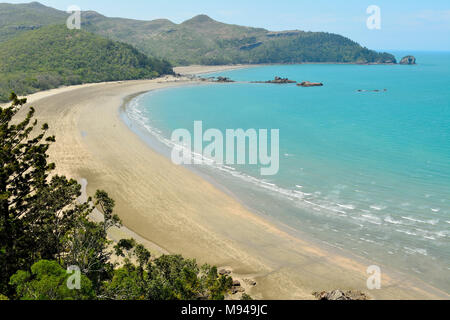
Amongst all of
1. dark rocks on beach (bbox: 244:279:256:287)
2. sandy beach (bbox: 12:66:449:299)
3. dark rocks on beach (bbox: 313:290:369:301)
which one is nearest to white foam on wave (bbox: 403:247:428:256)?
sandy beach (bbox: 12:66:449:299)

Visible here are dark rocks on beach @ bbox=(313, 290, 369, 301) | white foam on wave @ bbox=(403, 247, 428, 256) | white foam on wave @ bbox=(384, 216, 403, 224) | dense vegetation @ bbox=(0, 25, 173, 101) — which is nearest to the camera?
dark rocks on beach @ bbox=(313, 290, 369, 301)

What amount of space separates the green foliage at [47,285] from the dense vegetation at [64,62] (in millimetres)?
78220

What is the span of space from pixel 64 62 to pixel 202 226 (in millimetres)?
112800

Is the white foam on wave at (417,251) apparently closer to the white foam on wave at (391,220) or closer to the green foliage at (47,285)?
the white foam on wave at (391,220)

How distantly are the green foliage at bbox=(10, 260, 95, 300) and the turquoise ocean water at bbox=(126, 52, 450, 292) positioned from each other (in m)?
15.5

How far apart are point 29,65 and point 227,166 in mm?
97643

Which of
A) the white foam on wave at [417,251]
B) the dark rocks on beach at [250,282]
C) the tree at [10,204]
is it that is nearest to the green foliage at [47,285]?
the tree at [10,204]

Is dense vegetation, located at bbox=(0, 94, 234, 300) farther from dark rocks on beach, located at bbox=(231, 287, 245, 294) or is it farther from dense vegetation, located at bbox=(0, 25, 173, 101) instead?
dense vegetation, located at bbox=(0, 25, 173, 101)

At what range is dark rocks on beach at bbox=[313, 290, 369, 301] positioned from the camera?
1567 centimetres

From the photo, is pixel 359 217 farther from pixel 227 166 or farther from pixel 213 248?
pixel 227 166

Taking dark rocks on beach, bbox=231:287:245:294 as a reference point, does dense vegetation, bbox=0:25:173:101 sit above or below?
above

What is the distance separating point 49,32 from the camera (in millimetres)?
135000

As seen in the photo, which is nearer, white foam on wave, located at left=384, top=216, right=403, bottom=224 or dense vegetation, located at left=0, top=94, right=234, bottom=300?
dense vegetation, located at left=0, top=94, right=234, bottom=300
